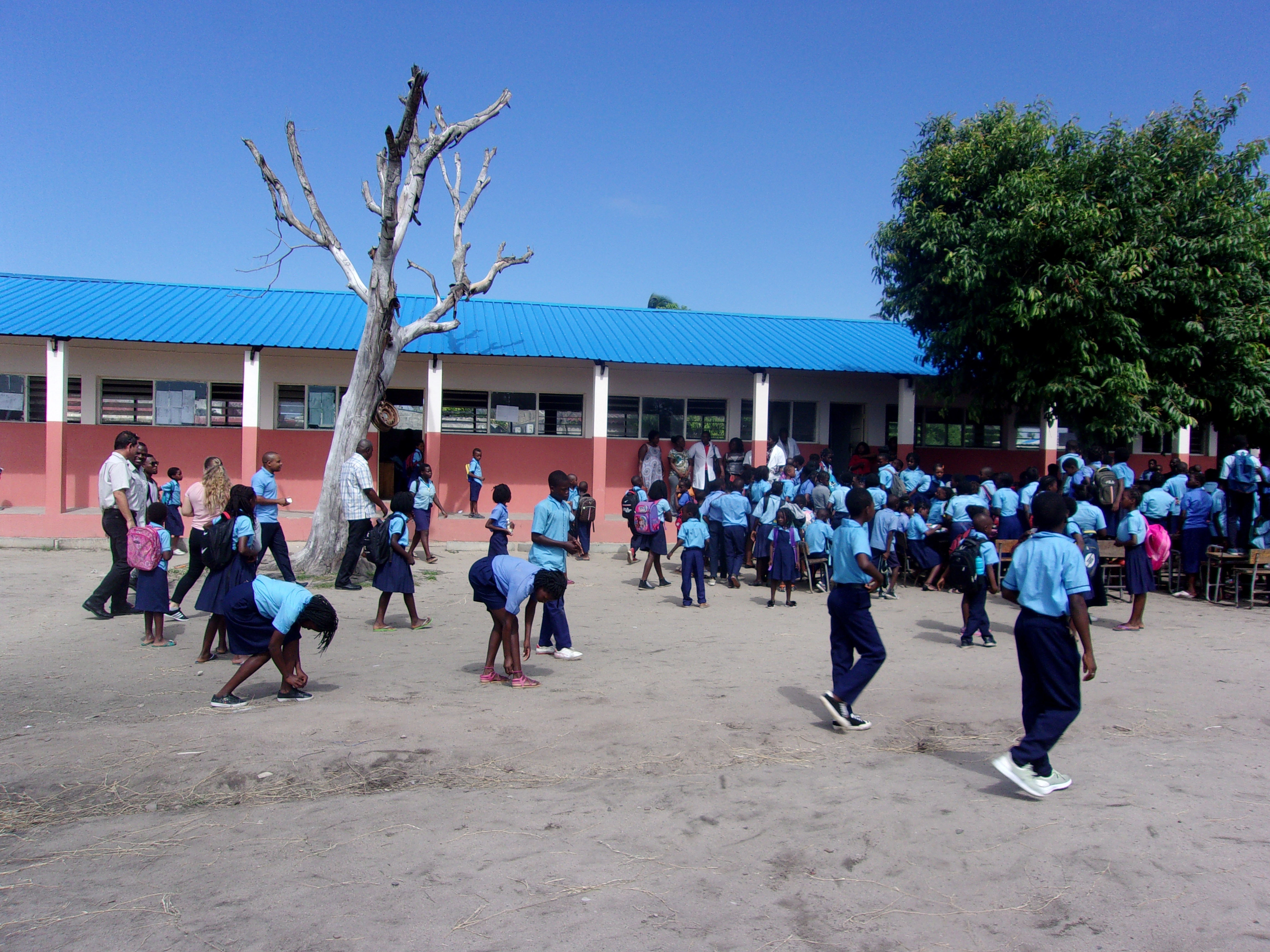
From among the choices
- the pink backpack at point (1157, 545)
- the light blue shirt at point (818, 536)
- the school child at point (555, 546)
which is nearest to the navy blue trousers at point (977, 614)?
the light blue shirt at point (818, 536)

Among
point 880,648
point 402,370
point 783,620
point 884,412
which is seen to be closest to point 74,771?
point 880,648

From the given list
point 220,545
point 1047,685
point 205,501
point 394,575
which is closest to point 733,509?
point 394,575

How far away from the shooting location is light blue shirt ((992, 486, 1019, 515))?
11992 mm

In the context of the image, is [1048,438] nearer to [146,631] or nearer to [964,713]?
[964,713]

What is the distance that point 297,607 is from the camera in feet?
19.6

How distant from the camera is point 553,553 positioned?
296 inches

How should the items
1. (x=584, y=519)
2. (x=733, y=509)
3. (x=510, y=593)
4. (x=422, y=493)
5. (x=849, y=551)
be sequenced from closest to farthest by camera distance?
(x=849, y=551) < (x=510, y=593) < (x=733, y=509) < (x=422, y=493) < (x=584, y=519)

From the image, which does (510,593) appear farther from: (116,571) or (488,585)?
(116,571)

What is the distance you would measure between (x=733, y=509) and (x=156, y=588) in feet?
24.1

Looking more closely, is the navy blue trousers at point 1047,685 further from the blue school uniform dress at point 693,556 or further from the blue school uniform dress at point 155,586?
the blue school uniform dress at point 155,586

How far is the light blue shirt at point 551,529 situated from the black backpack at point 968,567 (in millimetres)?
4170

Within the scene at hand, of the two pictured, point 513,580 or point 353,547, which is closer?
point 513,580

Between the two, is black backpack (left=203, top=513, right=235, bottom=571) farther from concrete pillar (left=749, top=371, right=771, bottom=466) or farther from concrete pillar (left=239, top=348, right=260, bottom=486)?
concrete pillar (left=749, top=371, right=771, bottom=466)

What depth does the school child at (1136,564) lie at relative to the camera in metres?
9.66
